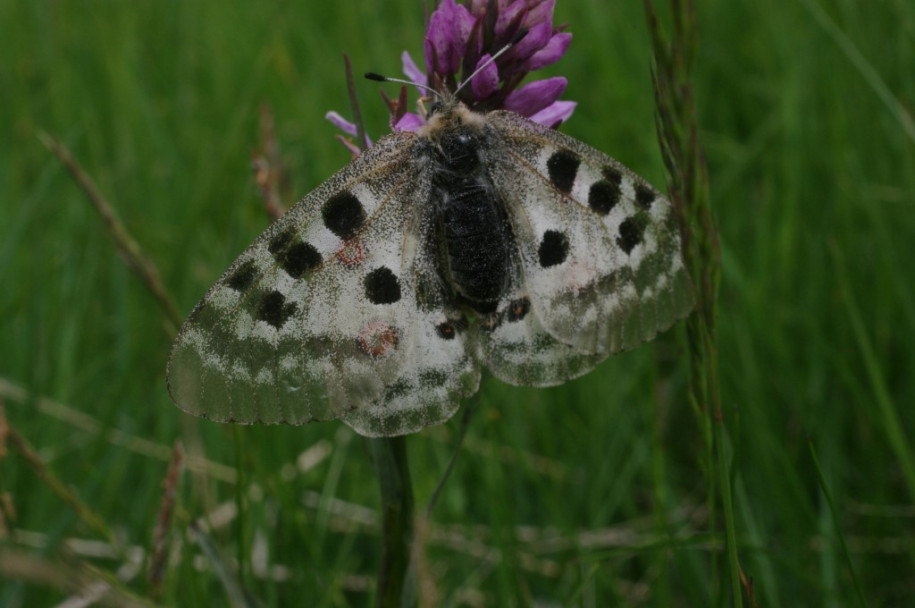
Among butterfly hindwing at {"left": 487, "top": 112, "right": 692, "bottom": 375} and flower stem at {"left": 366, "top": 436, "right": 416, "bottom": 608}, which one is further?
butterfly hindwing at {"left": 487, "top": 112, "right": 692, "bottom": 375}

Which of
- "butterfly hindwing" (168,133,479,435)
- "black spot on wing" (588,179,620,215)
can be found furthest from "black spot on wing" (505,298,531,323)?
"black spot on wing" (588,179,620,215)

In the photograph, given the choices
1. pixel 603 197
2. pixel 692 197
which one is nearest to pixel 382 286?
pixel 603 197

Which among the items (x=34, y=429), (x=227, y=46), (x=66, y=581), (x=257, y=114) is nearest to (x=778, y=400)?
(x=34, y=429)

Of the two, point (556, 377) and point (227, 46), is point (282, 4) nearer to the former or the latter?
point (227, 46)

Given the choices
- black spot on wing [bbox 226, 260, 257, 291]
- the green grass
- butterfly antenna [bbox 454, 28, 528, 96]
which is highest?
butterfly antenna [bbox 454, 28, 528, 96]

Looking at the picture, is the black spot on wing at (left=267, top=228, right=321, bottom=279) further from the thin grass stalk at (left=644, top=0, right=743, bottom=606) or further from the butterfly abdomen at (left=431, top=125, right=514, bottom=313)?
the thin grass stalk at (left=644, top=0, right=743, bottom=606)

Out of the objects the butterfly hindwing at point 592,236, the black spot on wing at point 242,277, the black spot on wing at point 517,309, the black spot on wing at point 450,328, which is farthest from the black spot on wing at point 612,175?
the black spot on wing at point 242,277
